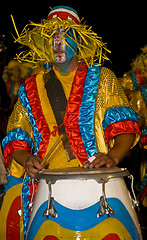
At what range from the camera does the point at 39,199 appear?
6.32 feet

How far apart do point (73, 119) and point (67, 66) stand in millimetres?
381

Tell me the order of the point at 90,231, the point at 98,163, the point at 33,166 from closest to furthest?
1. the point at 90,231
2. the point at 98,163
3. the point at 33,166

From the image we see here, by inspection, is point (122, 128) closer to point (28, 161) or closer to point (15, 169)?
point (28, 161)

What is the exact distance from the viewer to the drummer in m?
2.41

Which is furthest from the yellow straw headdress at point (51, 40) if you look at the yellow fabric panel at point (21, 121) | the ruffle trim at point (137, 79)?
the ruffle trim at point (137, 79)

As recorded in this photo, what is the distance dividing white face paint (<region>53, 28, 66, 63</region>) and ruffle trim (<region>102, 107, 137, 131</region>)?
18.6 inches

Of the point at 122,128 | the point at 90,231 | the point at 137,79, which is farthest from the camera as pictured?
the point at 137,79

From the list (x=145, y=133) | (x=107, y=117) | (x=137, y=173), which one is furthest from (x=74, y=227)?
(x=137, y=173)

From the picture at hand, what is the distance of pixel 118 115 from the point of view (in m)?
2.35

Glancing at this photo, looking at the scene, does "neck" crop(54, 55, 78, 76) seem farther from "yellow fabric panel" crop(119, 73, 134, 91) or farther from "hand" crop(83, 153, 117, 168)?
"yellow fabric panel" crop(119, 73, 134, 91)

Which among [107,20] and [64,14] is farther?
[107,20]

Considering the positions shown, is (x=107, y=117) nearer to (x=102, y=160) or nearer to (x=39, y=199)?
(x=102, y=160)

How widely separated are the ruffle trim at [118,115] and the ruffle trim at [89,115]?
105 millimetres

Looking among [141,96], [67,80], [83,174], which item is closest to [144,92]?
[141,96]
